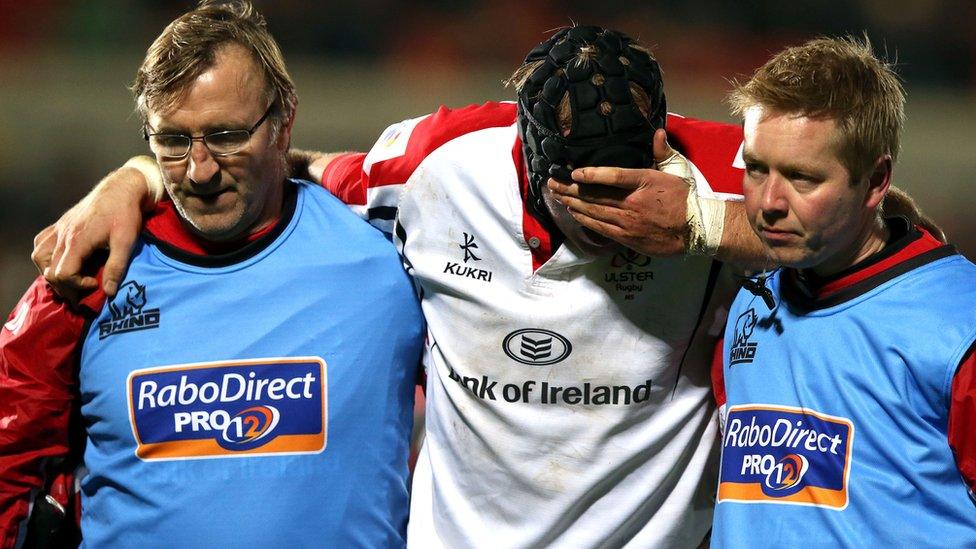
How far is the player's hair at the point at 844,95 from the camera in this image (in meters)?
2.42

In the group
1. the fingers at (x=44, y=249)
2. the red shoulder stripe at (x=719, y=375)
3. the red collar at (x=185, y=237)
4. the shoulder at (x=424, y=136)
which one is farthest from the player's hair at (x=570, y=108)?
the fingers at (x=44, y=249)

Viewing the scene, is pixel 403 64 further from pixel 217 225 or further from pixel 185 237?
pixel 217 225

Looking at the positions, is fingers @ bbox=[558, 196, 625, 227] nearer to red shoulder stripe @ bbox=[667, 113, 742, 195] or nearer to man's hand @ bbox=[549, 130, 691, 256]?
man's hand @ bbox=[549, 130, 691, 256]

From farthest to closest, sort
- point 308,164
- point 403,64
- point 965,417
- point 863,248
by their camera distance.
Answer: point 403,64 → point 308,164 → point 863,248 → point 965,417

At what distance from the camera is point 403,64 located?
1119 centimetres

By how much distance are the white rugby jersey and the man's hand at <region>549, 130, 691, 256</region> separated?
179 millimetres

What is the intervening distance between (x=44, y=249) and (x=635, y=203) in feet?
5.29

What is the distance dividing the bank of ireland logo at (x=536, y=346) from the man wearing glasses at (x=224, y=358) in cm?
36

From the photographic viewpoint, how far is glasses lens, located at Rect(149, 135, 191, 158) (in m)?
3.03

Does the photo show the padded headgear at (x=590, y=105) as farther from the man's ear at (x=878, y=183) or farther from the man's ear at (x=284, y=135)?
the man's ear at (x=284, y=135)

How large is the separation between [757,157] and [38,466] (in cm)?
208

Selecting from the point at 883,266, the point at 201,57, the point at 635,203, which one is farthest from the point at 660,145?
the point at 201,57

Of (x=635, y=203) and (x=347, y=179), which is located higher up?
(x=347, y=179)

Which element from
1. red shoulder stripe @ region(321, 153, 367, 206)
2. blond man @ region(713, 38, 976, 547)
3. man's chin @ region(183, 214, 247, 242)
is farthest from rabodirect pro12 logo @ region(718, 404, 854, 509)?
man's chin @ region(183, 214, 247, 242)
